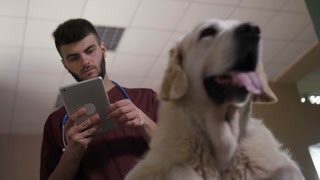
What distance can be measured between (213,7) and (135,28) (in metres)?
0.72

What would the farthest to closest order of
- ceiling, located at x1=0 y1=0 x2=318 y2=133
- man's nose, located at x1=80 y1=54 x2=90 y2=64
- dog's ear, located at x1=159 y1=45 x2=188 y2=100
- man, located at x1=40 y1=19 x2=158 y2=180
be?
1. ceiling, located at x1=0 y1=0 x2=318 y2=133
2. man's nose, located at x1=80 y1=54 x2=90 y2=64
3. man, located at x1=40 y1=19 x2=158 y2=180
4. dog's ear, located at x1=159 y1=45 x2=188 y2=100

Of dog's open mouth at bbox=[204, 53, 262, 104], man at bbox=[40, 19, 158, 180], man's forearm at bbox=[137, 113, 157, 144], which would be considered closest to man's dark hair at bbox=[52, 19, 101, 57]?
man at bbox=[40, 19, 158, 180]

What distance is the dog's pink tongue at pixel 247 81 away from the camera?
27.9 inches

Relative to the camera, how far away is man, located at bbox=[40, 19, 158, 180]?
1139mm

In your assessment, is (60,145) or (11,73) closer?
(60,145)

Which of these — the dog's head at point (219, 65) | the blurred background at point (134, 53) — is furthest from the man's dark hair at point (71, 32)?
the blurred background at point (134, 53)

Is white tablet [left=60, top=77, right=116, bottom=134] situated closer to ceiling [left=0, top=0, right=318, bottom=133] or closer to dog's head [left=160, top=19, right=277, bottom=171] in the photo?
dog's head [left=160, top=19, right=277, bottom=171]

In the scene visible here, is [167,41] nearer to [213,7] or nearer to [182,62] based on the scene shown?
[213,7]

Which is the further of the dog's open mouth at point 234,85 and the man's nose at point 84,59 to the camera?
the man's nose at point 84,59

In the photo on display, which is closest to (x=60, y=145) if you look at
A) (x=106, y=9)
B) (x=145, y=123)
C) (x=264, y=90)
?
(x=145, y=123)

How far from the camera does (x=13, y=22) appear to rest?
3.04m

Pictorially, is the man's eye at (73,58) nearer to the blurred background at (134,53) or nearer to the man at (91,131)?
the man at (91,131)

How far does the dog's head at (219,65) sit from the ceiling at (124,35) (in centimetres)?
222

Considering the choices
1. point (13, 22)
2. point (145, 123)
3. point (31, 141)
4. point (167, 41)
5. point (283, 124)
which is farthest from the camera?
point (31, 141)
